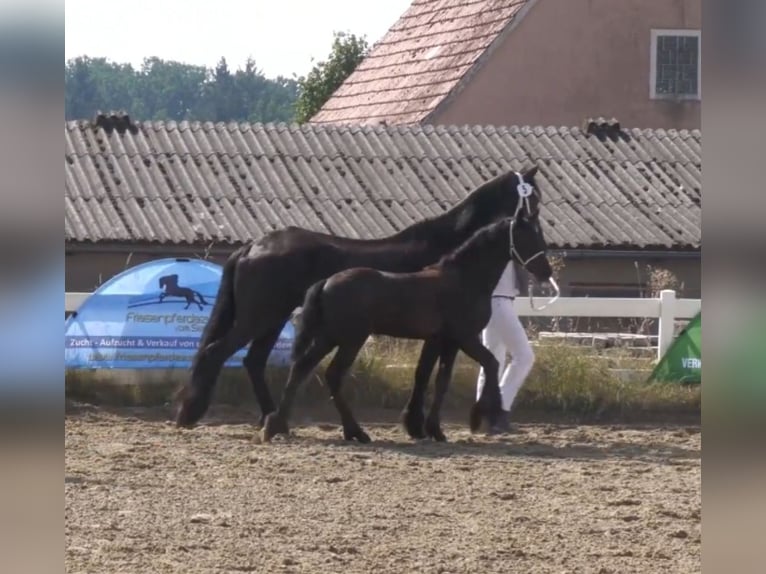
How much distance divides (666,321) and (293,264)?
4182 mm

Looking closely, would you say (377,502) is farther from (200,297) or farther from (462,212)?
(200,297)

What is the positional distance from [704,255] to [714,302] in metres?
0.07

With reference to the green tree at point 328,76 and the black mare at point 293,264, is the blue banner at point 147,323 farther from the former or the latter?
the green tree at point 328,76

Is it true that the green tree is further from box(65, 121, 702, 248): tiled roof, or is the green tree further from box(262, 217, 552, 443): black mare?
box(262, 217, 552, 443): black mare

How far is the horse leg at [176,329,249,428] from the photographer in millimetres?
10680

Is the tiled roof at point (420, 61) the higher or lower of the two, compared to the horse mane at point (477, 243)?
higher

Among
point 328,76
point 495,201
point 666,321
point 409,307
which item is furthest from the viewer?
point 328,76

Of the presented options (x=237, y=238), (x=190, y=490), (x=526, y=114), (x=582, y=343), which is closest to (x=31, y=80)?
(x=190, y=490)

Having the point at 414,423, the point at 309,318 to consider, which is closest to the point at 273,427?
the point at 309,318

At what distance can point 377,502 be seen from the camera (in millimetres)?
7434

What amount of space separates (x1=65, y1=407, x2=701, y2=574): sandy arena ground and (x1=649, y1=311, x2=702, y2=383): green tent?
1.72 meters

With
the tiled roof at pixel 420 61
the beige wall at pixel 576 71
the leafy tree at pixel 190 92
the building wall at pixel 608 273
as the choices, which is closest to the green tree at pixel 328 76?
the tiled roof at pixel 420 61

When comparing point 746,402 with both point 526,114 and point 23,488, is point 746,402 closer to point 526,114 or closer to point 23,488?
point 23,488

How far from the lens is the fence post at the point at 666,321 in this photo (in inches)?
Answer: 525
